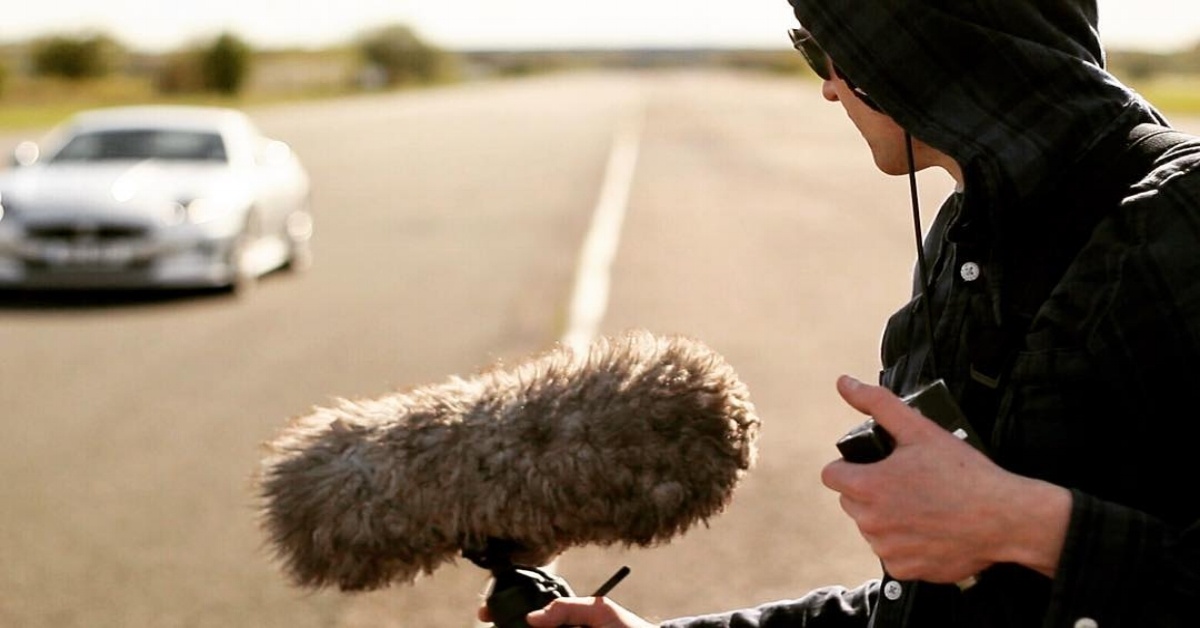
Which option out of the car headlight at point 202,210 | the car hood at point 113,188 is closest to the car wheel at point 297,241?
the car hood at point 113,188

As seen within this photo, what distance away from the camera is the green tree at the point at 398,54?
15575 centimetres

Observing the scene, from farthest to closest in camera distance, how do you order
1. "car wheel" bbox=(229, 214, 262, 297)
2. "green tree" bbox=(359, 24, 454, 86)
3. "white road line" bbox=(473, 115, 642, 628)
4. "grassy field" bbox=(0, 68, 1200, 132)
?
1. "green tree" bbox=(359, 24, 454, 86)
2. "grassy field" bbox=(0, 68, 1200, 132)
3. "car wheel" bbox=(229, 214, 262, 297)
4. "white road line" bbox=(473, 115, 642, 628)

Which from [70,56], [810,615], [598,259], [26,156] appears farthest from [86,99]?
[810,615]

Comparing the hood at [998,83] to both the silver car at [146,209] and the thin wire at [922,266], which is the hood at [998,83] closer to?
the thin wire at [922,266]

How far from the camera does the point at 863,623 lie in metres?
2.04

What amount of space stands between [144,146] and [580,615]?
14274 mm

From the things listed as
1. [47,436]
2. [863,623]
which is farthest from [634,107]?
[863,623]

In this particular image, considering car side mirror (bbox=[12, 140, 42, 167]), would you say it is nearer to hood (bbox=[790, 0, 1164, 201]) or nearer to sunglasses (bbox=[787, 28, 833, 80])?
sunglasses (bbox=[787, 28, 833, 80])

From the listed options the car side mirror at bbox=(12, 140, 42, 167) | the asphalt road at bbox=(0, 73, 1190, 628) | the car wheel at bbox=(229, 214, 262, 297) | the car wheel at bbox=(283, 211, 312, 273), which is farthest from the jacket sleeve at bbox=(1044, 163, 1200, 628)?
the car wheel at bbox=(283, 211, 312, 273)

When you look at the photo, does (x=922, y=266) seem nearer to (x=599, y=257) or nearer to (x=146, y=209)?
(x=146, y=209)

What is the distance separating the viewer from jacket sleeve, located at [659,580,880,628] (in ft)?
6.72

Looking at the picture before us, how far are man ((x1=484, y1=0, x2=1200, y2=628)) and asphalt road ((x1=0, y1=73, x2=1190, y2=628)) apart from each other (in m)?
0.56

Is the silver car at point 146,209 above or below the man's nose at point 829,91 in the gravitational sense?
below

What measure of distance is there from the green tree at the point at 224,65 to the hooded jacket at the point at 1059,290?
102097 mm
